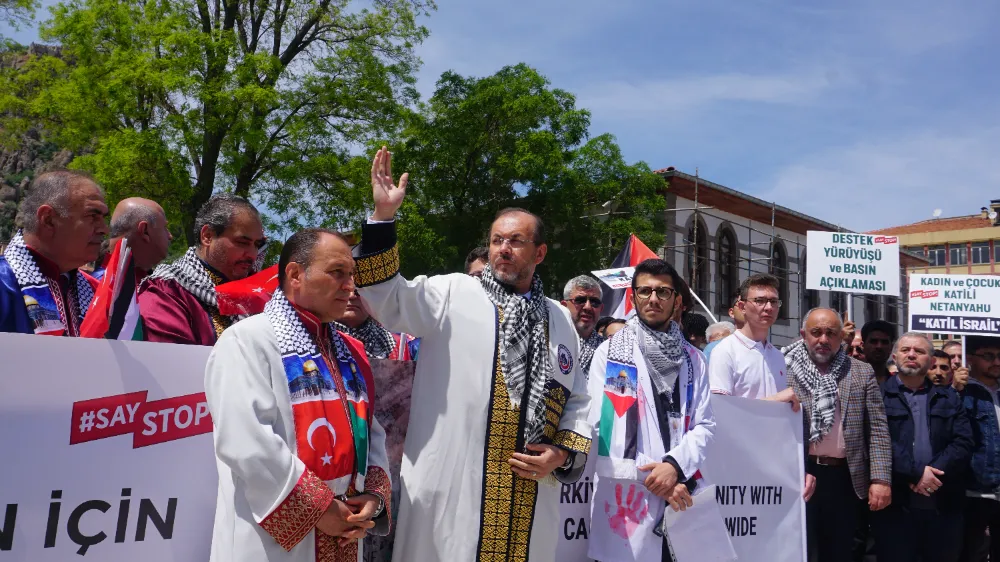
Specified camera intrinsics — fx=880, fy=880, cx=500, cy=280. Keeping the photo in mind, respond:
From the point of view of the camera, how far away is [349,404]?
2896 mm

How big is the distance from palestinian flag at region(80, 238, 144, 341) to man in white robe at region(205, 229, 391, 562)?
1.83 feet

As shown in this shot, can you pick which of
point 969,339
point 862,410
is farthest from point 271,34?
point 862,410

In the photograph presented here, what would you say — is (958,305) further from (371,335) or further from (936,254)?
Result: (936,254)

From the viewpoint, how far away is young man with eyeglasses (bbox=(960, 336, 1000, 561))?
664 centimetres

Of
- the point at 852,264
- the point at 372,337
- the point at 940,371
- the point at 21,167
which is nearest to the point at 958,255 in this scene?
the point at 852,264

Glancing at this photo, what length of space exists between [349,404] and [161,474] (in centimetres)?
74

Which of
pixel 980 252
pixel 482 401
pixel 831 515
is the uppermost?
pixel 980 252

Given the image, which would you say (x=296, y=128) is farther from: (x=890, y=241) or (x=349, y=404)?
(x=349, y=404)

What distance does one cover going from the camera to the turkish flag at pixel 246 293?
136 inches

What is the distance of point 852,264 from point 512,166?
13.6 metres

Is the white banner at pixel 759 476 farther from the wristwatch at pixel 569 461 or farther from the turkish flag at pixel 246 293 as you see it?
the turkish flag at pixel 246 293

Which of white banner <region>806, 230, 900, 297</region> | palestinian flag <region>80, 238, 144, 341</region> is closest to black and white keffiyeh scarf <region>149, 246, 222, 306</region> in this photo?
palestinian flag <region>80, 238, 144, 341</region>

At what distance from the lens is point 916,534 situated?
631 centimetres

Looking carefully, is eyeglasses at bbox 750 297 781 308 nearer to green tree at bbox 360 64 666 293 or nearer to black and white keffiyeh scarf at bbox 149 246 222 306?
black and white keffiyeh scarf at bbox 149 246 222 306
